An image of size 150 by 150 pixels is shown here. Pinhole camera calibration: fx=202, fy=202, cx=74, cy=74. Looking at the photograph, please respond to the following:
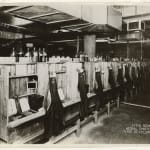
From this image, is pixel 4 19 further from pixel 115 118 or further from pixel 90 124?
pixel 115 118

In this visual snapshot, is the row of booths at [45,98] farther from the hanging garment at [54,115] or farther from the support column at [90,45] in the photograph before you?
the support column at [90,45]

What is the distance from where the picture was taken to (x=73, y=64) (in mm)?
2812

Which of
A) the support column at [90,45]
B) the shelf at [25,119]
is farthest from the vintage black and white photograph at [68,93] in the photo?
the support column at [90,45]

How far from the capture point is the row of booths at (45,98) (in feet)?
6.92

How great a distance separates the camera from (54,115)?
7.57 feet

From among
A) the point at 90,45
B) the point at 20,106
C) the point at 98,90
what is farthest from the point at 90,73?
the point at 90,45

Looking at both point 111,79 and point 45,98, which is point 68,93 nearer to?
point 45,98

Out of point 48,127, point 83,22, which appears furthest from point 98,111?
point 83,22

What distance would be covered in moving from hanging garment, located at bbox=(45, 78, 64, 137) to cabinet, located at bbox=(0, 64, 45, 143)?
9cm

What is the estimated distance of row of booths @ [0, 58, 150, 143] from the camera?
2109 millimetres

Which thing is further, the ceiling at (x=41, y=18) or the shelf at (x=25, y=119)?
the ceiling at (x=41, y=18)

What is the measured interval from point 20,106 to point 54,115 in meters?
0.41

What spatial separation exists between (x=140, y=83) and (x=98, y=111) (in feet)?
5.77

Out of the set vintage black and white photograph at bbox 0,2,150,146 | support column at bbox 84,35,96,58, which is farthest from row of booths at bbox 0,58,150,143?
support column at bbox 84,35,96,58
